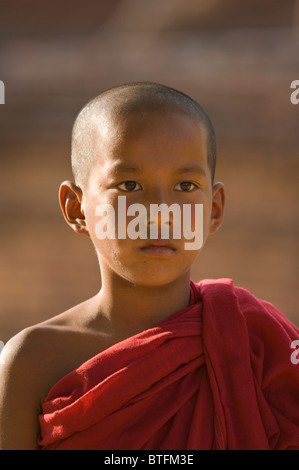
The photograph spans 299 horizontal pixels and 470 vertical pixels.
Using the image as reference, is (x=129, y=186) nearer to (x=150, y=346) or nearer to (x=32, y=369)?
(x=150, y=346)

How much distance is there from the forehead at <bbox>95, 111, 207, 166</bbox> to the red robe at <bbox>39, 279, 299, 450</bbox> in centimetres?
40

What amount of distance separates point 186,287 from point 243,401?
13.6 inches

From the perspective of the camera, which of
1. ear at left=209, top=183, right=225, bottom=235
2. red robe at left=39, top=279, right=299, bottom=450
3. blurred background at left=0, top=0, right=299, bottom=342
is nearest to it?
red robe at left=39, top=279, right=299, bottom=450

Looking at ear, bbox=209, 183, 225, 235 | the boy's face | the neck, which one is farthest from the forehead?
the neck

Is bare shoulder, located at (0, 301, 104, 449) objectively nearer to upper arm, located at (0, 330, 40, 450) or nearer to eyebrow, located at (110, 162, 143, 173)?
upper arm, located at (0, 330, 40, 450)

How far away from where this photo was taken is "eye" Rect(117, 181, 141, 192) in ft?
5.62

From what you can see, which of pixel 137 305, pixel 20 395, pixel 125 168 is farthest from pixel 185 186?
pixel 20 395

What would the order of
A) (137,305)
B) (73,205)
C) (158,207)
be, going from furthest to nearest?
(73,205)
(137,305)
(158,207)

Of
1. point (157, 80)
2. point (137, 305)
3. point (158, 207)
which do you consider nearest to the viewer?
point (158, 207)

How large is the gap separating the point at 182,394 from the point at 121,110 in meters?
0.69

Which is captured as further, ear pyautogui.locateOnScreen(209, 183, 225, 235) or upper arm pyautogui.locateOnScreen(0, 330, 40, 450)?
ear pyautogui.locateOnScreen(209, 183, 225, 235)

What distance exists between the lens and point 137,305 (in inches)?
72.0

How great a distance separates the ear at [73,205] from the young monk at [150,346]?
0.26 ft

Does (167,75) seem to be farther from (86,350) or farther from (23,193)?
(86,350)
